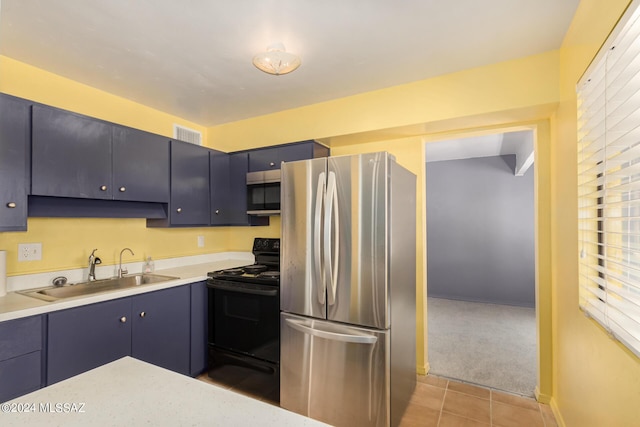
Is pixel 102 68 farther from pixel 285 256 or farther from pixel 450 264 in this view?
pixel 450 264

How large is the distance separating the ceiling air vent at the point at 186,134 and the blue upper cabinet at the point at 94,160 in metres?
0.66

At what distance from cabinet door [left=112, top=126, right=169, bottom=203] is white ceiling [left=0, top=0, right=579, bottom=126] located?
0.45 metres

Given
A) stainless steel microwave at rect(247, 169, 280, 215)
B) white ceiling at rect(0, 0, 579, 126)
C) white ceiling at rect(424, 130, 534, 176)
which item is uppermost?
white ceiling at rect(0, 0, 579, 126)

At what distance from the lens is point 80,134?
2.15 meters

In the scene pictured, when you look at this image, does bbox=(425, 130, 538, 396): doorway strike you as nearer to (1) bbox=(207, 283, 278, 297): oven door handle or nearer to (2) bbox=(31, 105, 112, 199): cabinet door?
(1) bbox=(207, 283, 278, 297): oven door handle

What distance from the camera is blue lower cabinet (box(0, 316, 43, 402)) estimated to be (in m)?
1.60

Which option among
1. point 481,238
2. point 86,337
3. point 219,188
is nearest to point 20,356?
point 86,337

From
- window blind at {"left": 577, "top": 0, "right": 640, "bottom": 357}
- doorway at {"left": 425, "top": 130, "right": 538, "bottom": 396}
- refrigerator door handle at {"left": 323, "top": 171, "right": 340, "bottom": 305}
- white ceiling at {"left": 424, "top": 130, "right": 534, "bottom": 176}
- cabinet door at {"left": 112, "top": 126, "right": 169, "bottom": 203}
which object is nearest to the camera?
window blind at {"left": 577, "top": 0, "right": 640, "bottom": 357}

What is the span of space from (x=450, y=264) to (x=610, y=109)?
458 cm

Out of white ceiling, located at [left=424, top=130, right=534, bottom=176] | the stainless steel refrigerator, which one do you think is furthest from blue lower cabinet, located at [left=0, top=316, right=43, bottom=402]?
white ceiling, located at [left=424, top=130, right=534, bottom=176]

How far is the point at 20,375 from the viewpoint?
1.66m

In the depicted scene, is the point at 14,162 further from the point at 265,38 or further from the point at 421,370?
the point at 421,370

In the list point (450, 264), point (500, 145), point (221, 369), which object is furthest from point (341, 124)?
point (450, 264)

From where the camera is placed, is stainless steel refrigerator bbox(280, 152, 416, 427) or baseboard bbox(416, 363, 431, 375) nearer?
stainless steel refrigerator bbox(280, 152, 416, 427)
